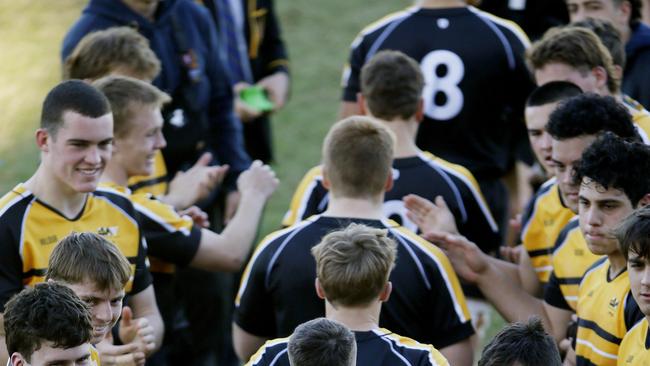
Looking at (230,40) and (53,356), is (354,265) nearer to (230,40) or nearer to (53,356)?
(53,356)

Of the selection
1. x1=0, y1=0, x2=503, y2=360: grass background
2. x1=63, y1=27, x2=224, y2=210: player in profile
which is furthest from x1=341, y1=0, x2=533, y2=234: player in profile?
x1=0, y1=0, x2=503, y2=360: grass background

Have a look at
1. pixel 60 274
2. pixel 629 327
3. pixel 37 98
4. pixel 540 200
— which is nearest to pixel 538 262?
pixel 540 200

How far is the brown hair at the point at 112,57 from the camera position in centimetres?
617

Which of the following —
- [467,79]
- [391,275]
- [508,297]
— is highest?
[467,79]

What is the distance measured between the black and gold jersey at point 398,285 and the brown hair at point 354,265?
0.51 m

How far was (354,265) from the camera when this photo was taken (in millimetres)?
4559

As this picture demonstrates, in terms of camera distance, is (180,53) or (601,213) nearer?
(601,213)

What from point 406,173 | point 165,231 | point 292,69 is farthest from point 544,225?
point 292,69

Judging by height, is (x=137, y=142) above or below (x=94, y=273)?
above

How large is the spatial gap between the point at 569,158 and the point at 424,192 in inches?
30.4

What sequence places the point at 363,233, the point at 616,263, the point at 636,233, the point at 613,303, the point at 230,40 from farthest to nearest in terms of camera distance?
the point at 230,40
the point at 616,263
the point at 613,303
the point at 363,233
the point at 636,233

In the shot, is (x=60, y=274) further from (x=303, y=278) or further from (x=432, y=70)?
(x=432, y=70)

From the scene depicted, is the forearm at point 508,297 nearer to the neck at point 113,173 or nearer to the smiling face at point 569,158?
the smiling face at point 569,158

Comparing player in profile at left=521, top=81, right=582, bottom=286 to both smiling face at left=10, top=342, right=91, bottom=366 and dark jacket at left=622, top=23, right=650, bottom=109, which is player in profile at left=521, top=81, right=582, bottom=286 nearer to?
dark jacket at left=622, top=23, right=650, bottom=109
